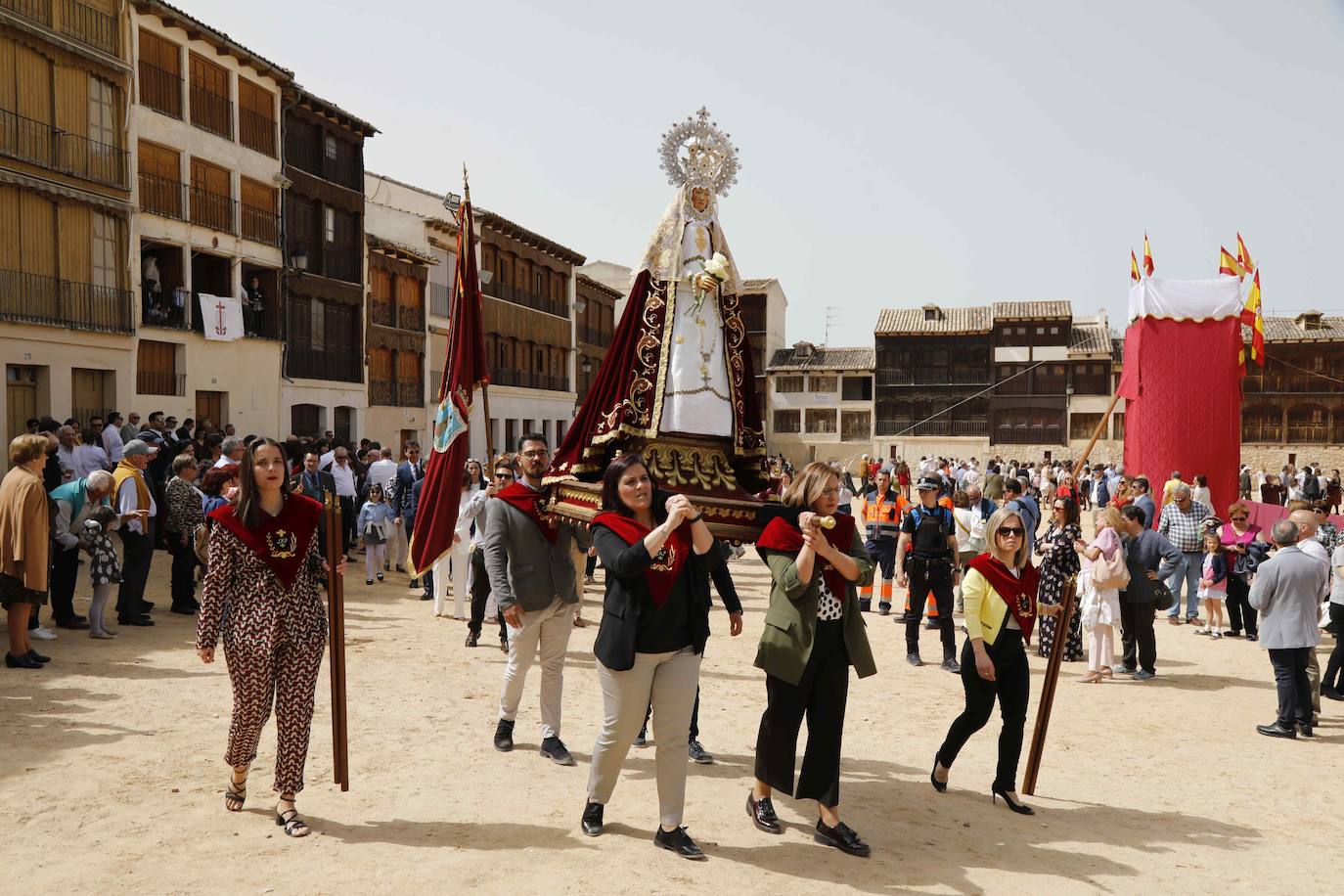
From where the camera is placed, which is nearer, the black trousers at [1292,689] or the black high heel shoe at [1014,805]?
the black high heel shoe at [1014,805]

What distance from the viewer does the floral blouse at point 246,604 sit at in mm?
5301

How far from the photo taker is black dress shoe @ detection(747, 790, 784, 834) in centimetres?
570

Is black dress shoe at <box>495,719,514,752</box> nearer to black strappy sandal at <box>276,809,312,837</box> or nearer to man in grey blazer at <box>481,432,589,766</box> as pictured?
man in grey blazer at <box>481,432,589,766</box>

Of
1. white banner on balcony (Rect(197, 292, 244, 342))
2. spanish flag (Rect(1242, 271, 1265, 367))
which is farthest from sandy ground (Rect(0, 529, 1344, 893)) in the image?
white banner on balcony (Rect(197, 292, 244, 342))

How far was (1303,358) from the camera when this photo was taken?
55812 millimetres

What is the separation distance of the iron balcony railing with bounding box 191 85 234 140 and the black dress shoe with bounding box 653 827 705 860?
26091mm

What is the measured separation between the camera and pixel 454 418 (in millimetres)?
8367

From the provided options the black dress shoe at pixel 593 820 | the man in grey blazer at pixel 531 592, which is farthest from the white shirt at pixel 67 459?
the black dress shoe at pixel 593 820

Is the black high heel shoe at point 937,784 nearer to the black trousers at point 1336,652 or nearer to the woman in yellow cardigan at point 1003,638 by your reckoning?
the woman in yellow cardigan at point 1003,638

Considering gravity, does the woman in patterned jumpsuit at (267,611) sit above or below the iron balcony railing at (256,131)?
below

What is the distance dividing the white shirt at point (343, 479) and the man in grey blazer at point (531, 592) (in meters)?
9.45

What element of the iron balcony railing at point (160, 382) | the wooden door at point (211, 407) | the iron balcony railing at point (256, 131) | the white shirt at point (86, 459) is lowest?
the white shirt at point (86, 459)

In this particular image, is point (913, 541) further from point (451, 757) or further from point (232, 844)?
point (232, 844)

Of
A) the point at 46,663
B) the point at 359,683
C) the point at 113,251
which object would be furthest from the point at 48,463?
the point at 113,251
